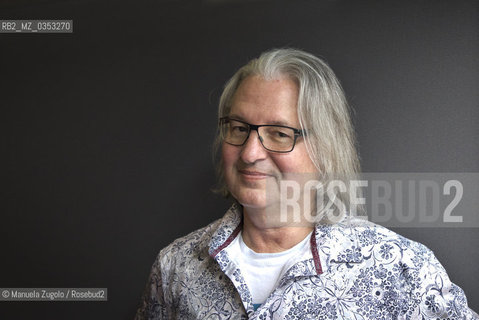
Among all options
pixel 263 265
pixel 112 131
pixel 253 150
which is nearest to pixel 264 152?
pixel 253 150

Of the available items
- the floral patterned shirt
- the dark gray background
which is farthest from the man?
the dark gray background

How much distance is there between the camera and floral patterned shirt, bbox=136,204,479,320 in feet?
3.71

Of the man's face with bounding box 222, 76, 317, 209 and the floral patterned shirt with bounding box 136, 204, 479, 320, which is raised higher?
the man's face with bounding box 222, 76, 317, 209

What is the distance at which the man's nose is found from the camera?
1171mm

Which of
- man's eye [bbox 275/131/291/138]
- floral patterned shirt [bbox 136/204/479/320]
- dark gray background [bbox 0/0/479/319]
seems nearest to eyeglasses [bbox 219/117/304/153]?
man's eye [bbox 275/131/291/138]

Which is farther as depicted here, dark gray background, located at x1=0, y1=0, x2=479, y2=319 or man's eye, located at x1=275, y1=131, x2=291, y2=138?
dark gray background, located at x1=0, y1=0, x2=479, y2=319

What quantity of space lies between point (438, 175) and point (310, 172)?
40 cm

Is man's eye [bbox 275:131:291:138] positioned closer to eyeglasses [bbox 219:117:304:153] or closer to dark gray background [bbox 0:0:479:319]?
eyeglasses [bbox 219:117:304:153]

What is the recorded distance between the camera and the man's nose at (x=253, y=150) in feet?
3.84

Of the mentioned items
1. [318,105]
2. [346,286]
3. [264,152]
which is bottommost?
[346,286]

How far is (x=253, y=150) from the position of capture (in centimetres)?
117

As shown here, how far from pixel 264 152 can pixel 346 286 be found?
0.34 m

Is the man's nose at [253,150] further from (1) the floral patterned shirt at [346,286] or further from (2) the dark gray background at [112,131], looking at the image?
(2) the dark gray background at [112,131]

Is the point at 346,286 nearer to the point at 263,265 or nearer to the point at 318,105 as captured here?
the point at 263,265
